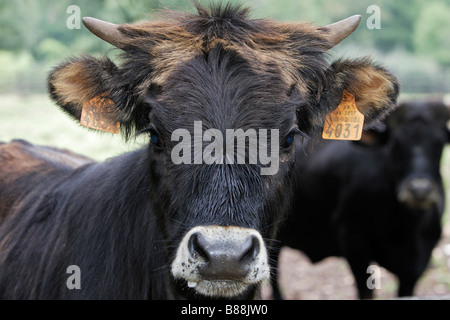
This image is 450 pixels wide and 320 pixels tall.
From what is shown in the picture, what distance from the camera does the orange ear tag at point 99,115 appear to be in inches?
141

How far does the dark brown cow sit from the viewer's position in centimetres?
278

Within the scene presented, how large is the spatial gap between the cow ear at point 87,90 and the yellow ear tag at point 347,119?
1.49 meters

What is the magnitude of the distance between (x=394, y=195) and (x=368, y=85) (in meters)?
3.86

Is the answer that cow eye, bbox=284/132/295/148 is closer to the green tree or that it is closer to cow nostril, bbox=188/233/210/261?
cow nostril, bbox=188/233/210/261

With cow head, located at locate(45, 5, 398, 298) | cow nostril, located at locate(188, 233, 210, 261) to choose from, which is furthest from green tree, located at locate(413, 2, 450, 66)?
cow nostril, located at locate(188, 233, 210, 261)

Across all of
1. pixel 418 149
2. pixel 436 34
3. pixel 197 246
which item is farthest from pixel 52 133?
pixel 436 34

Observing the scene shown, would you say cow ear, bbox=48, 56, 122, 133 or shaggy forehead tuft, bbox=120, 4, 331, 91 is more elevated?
shaggy forehead tuft, bbox=120, 4, 331, 91

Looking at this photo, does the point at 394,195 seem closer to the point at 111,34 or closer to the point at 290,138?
the point at 290,138

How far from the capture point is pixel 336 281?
30.4ft

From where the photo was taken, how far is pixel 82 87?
11.6 feet

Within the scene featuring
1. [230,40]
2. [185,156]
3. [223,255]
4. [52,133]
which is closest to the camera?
[223,255]

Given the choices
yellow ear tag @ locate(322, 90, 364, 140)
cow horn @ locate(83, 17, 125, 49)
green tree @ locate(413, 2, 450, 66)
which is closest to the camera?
cow horn @ locate(83, 17, 125, 49)

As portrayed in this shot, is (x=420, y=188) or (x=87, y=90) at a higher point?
(x=87, y=90)

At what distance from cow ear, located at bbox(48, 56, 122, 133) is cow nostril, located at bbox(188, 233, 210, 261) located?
1.25 metres
